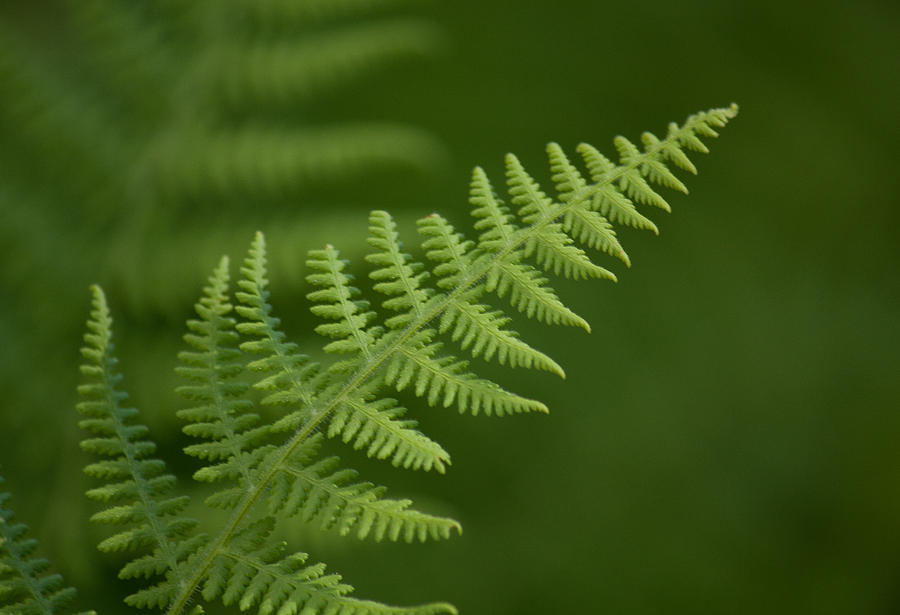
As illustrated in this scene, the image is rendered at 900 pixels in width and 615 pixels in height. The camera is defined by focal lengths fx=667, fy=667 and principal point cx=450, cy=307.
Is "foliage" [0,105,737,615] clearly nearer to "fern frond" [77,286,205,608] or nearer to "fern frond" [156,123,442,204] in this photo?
"fern frond" [77,286,205,608]

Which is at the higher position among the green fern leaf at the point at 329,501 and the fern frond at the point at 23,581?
the green fern leaf at the point at 329,501

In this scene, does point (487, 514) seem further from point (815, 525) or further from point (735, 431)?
point (815, 525)

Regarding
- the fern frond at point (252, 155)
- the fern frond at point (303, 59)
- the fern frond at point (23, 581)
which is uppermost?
the fern frond at point (303, 59)

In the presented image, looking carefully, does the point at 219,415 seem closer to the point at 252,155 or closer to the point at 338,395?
the point at 338,395

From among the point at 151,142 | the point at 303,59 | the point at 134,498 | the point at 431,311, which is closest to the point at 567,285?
the point at 303,59

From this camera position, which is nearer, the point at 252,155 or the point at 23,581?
the point at 23,581

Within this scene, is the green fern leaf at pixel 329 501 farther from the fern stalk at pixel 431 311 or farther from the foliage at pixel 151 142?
the foliage at pixel 151 142

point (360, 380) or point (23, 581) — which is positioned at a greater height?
point (360, 380)

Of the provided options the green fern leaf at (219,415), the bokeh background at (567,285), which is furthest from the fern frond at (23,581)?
the bokeh background at (567,285)
